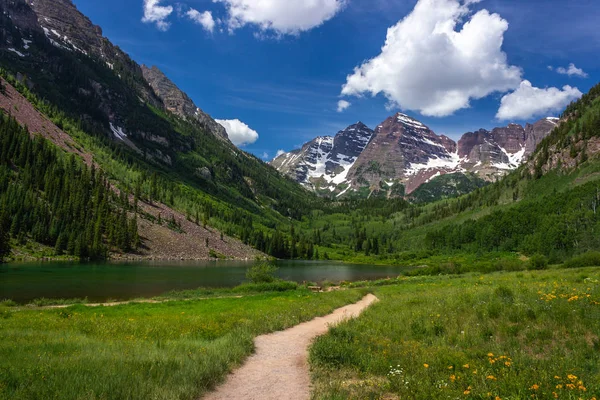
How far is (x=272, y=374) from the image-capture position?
13.7 m

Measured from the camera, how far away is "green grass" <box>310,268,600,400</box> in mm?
9570

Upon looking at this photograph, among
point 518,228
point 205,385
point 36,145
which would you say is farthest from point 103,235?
point 518,228

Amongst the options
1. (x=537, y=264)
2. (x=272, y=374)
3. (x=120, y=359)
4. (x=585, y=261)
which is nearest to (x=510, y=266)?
(x=537, y=264)

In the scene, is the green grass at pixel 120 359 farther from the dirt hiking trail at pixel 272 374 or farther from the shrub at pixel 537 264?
the shrub at pixel 537 264

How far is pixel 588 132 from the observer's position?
195 m

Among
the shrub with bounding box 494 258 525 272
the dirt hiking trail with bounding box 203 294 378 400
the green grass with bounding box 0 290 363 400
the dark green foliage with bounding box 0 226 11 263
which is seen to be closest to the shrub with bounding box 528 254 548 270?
Result: the shrub with bounding box 494 258 525 272

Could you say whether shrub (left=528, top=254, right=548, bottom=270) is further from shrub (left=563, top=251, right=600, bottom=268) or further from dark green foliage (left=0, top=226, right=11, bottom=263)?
dark green foliage (left=0, top=226, right=11, bottom=263)

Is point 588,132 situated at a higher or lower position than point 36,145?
higher

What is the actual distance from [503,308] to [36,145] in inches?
6811

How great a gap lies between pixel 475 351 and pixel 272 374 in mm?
7811

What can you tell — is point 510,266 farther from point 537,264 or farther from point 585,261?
point 585,261

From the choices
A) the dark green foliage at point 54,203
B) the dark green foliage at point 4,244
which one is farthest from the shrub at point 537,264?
the dark green foliage at point 54,203

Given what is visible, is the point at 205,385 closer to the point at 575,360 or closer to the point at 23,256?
the point at 575,360

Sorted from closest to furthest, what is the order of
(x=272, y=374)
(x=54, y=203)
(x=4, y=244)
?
(x=272, y=374)
(x=4, y=244)
(x=54, y=203)
